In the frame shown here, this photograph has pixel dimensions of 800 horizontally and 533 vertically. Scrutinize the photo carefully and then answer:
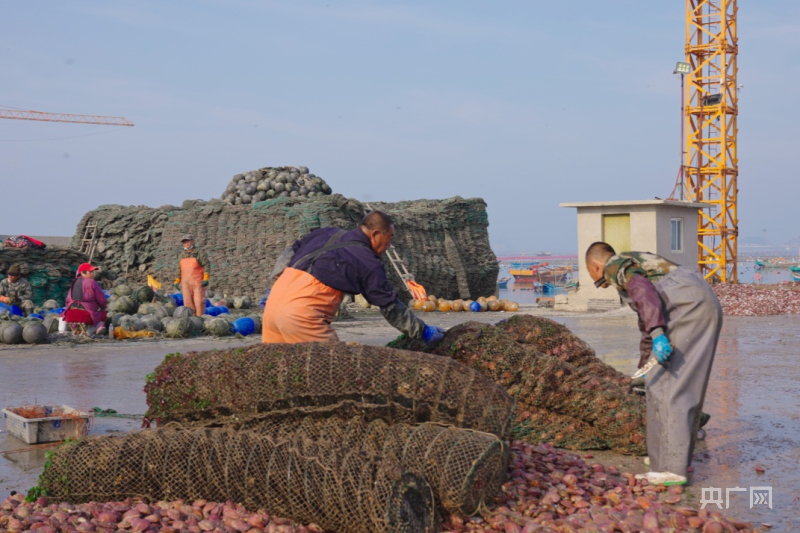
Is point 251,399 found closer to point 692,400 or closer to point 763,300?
point 692,400

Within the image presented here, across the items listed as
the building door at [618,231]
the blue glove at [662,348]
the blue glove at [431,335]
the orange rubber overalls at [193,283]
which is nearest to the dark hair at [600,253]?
the blue glove at [662,348]

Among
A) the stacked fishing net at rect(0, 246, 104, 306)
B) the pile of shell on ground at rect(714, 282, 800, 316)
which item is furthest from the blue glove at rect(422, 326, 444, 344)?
the stacked fishing net at rect(0, 246, 104, 306)

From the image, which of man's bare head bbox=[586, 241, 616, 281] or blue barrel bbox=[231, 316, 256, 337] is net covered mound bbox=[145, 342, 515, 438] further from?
blue barrel bbox=[231, 316, 256, 337]

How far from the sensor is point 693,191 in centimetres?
4569

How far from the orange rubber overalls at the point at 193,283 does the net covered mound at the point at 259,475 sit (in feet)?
38.5

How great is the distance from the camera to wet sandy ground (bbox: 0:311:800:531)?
5.46 metres

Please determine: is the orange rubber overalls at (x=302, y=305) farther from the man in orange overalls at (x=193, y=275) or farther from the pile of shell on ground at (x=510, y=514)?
the man in orange overalls at (x=193, y=275)

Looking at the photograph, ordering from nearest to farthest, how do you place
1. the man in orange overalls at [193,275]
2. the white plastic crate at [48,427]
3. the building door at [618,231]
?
the white plastic crate at [48,427] < the man in orange overalls at [193,275] < the building door at [618,231]

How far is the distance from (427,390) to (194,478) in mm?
1459

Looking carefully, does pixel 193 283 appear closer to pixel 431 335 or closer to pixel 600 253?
pixel 431 335

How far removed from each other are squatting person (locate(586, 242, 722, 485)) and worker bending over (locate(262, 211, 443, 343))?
56.1 inches

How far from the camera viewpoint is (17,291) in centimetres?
1773

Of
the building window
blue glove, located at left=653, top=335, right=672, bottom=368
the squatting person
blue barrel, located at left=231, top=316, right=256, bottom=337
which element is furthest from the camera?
the building window

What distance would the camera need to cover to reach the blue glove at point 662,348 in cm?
508
